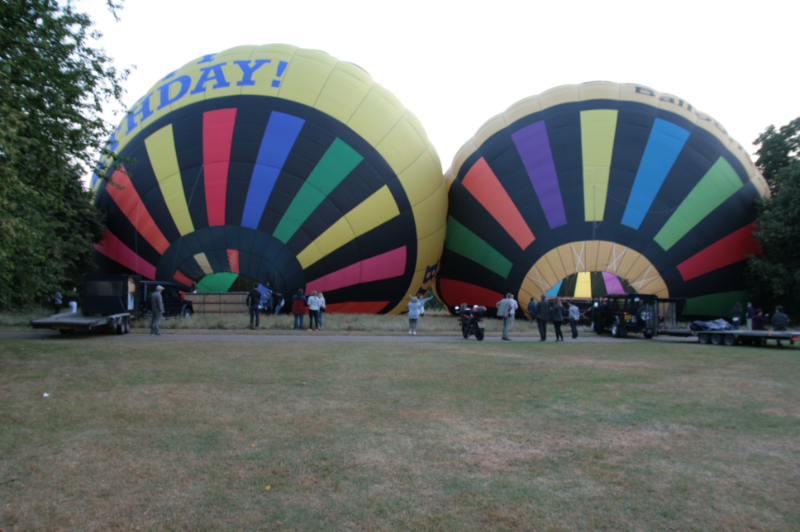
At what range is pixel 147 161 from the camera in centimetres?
1514

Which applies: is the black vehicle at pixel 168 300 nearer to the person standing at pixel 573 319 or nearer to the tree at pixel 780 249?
the person standing at pixel 573 319

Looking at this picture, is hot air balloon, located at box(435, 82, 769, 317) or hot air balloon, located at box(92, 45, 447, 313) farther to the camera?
hot air balloon, located at box(435, 82, 769, 317)

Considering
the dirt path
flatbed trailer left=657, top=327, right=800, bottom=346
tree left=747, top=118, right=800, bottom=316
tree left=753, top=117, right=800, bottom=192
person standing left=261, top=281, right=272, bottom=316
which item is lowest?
the dirt path

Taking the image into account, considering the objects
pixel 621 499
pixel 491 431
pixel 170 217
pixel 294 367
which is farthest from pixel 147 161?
pixel 621 499

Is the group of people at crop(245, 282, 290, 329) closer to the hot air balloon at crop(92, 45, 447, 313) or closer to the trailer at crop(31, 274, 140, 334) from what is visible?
the hot air balloon at crop(92, 45, 447, 313)

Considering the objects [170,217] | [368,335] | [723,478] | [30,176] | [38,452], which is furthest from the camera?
[170,217]

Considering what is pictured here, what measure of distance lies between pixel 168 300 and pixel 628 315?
43.8 ft

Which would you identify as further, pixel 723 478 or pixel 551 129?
pixel 551 129

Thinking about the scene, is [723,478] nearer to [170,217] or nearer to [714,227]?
[170,217]

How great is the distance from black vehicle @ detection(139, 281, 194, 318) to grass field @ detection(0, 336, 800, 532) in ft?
26.1

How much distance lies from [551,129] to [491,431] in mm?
14151

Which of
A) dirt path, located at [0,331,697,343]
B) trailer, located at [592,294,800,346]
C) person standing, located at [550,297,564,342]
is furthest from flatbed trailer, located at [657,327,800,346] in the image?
dirt path, located at [0,331,697,343]

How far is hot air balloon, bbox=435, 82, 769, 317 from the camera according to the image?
630 inches

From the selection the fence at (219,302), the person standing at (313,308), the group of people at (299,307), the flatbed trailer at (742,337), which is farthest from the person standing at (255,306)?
the flatbed trailer at (742,337)
